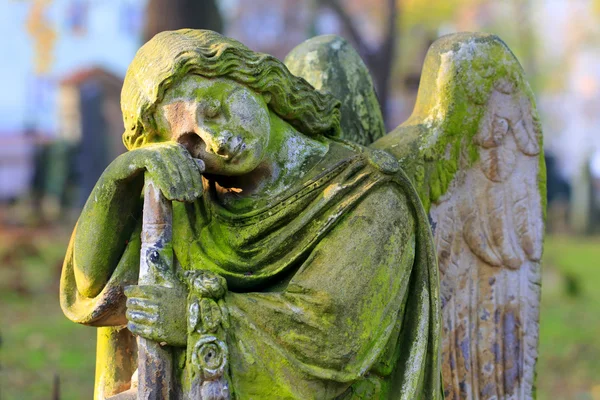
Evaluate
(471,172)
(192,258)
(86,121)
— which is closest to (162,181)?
(192,258)

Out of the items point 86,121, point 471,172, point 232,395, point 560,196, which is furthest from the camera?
point 560,196

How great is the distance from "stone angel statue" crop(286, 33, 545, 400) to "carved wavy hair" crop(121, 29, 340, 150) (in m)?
0.44

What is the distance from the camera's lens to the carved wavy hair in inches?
93.4

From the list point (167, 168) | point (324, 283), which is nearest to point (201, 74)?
point (167, 168)

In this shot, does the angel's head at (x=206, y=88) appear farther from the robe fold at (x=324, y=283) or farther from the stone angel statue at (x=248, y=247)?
the robe fold at (x=324, y=283)

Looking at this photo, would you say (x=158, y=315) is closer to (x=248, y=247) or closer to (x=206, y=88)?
(x=248, y=247)

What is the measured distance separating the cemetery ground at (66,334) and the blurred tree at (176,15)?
295 cm

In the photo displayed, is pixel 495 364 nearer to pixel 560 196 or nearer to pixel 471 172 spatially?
pixel 471 172

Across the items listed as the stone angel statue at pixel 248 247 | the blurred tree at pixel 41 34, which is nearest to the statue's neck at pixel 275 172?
the stone angel statue at pixel 248 247

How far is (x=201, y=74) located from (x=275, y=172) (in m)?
0.40

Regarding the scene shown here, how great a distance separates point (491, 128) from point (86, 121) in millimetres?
13770

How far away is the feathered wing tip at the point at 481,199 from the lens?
9.32 feet

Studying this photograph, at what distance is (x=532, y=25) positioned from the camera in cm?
2111

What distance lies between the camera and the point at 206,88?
2.40 m
